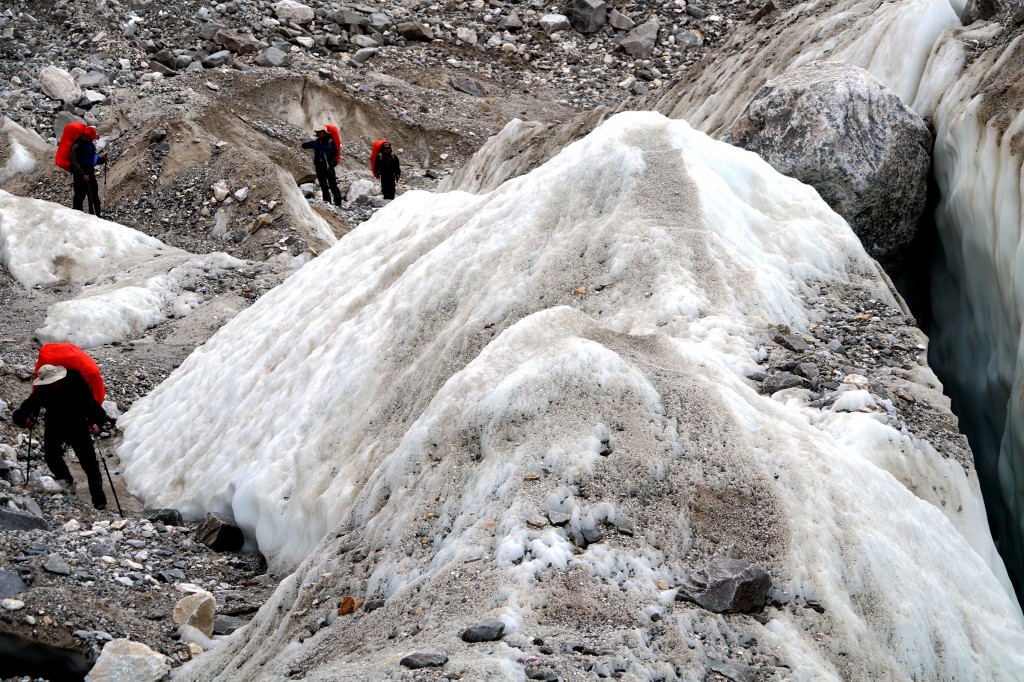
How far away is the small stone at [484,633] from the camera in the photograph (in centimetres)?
466

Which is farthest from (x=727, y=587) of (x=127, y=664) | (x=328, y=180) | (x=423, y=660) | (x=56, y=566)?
(x=328, y=180)

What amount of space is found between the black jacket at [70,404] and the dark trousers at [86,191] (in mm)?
10372

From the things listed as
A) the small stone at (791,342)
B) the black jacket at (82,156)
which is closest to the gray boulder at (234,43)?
the black jacket at (82,156)

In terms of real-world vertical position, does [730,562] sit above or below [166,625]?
above

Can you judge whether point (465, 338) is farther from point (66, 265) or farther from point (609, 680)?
point (66, 265)

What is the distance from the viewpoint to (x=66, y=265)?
1700 cm

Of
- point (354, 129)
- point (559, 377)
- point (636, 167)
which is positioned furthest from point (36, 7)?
point (559, 377)

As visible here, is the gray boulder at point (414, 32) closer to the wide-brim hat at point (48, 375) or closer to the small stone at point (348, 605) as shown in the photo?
the wide-brim hat at point (48, 375)

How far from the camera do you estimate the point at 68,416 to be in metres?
10.1

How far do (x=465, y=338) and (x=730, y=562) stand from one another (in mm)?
3305

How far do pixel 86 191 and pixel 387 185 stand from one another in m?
6.13

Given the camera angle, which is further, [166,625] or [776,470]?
[166,625]

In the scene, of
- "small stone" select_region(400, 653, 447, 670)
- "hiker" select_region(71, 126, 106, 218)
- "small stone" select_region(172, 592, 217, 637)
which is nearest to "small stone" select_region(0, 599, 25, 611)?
"small stone" select_region(172, 592, 217, 637)

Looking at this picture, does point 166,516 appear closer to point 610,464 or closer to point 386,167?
point 610,464
